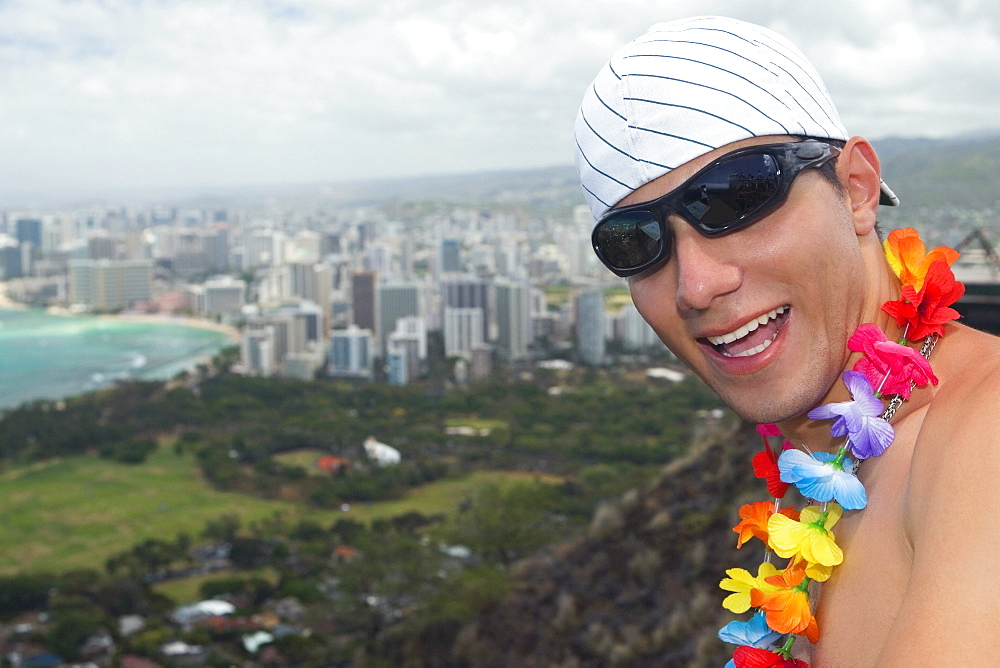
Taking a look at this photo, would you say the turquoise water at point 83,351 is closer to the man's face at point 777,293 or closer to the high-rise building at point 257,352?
the high-rise building at point 257,352

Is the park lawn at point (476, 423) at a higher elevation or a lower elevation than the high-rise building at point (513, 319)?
lower

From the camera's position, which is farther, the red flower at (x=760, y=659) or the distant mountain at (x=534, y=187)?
the distant mountain at (x=534, y=187)

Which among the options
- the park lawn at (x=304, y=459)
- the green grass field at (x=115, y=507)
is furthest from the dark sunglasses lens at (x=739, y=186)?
the park lawn at (x=304, y=459)

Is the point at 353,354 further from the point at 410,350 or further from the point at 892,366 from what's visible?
the point at 892,366

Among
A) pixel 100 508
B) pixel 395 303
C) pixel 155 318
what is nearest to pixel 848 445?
pixel 100 508

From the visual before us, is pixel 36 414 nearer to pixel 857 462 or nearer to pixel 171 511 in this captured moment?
pixel 171 511

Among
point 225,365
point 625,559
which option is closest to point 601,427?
point 225,365
